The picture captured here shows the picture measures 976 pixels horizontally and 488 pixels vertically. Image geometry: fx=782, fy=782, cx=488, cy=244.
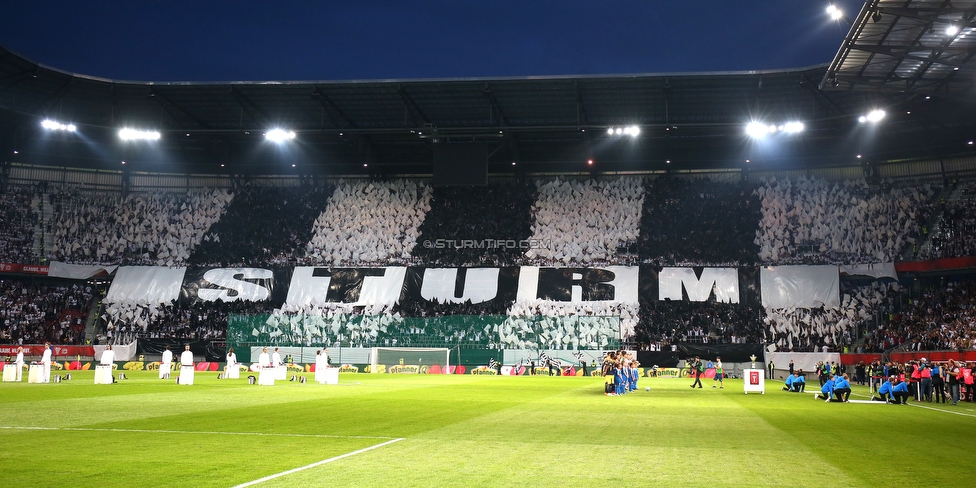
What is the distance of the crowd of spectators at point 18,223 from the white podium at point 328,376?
34.9 metres

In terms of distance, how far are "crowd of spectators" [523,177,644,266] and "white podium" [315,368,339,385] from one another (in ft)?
85.9

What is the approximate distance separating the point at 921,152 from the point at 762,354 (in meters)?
23.1

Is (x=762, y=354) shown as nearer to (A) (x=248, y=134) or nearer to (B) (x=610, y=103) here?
(B) (x=610, y=103)

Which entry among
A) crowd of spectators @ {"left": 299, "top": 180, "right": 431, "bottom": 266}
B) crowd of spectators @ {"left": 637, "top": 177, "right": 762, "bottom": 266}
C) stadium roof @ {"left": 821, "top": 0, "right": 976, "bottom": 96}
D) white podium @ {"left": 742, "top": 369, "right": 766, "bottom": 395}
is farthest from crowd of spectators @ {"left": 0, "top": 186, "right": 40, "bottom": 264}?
stadium roof @ {"left": 821, "top": 0, "right": 976, "bottom": 96}

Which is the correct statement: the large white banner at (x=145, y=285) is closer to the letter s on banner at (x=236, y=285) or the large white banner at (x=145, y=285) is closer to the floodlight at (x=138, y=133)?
the letter s on banner at (x=236, y=285)

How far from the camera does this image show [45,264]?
59.0 metres

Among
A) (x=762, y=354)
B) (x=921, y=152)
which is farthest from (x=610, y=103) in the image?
(x=921, y=152)

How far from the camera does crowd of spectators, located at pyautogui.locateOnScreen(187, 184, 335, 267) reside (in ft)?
201

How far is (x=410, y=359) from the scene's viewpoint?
5009cm

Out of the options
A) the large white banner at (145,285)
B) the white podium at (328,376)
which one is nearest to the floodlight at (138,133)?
the large white banner at (145,285)

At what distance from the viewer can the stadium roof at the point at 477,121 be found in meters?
48.9

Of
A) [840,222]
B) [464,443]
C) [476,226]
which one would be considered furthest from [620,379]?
[840,222]

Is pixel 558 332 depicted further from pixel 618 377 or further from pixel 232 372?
pixel 232 372

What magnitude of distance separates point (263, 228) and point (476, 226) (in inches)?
683
